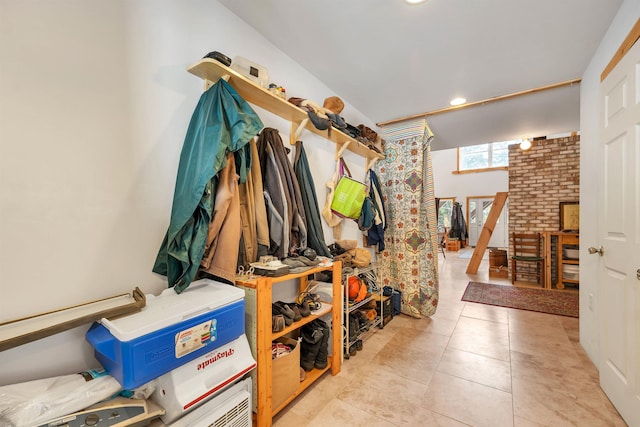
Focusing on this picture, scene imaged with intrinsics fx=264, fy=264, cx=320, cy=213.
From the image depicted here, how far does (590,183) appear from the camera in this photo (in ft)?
7.09

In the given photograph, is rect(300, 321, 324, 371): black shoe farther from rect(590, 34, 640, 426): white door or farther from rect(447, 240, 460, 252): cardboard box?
rect(447, 240, 460, 252): cardboard box

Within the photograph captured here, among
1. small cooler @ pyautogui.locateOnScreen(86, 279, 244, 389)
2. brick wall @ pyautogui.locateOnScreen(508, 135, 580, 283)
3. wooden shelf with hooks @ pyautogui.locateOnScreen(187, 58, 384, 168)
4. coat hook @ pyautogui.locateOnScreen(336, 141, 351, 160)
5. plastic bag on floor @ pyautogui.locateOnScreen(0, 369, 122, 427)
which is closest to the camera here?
plastic bag on floor @ pyautogui.locateOnScreen(0, 369, 122, 427)

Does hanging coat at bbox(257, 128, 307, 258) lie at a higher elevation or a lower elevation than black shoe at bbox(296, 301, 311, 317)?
higher

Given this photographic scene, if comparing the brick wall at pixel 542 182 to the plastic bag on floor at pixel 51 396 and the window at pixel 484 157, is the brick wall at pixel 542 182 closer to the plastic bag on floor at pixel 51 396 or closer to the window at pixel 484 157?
the window at pixel 484 157

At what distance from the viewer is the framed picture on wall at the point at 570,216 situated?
4.38 meters

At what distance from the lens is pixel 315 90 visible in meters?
2.41

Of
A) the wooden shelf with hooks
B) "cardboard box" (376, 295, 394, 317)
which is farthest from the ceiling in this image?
"cardboard box" (376, 295, 394, 317)

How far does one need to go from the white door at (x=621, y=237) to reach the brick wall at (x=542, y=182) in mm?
3561

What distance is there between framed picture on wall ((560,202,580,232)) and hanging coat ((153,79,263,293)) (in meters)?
5.45

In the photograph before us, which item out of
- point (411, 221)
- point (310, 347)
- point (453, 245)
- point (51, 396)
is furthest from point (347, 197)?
point (453, 245)

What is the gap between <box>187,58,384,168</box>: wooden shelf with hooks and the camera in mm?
1353

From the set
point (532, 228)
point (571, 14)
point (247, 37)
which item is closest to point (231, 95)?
point (247, 37)

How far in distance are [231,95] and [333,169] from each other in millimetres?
1391

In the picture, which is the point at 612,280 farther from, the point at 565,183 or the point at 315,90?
the point at 565,183
